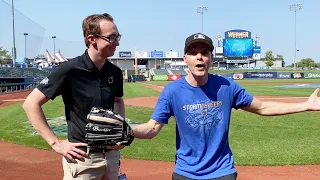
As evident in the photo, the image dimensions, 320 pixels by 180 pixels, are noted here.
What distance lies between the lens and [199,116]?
9.86ft

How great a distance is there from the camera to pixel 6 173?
6855mm

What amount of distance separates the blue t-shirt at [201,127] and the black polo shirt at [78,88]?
568 mm

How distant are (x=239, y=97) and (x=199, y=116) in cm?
44

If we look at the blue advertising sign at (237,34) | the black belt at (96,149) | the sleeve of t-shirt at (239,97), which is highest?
the blue advertising sign at (237,34)

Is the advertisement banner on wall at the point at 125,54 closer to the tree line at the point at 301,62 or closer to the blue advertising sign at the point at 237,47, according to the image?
the tree line at the point at 301,62

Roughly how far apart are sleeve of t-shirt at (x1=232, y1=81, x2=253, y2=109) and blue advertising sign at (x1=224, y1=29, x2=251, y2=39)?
250 feet

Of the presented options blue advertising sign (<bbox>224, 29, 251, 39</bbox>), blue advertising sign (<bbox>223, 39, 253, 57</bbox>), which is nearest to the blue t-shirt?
blue advertising sign (<bbox>223, 39, 253, 57</bbox>)

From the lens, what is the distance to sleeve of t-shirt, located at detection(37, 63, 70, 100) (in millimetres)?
3016

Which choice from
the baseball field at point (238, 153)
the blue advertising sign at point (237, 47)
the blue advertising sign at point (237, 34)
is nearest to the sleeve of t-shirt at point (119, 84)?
the baseball field at point (238, 153)

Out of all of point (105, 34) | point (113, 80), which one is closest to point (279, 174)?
point (113, 80)

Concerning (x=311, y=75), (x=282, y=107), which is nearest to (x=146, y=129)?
(x=282, y=107)

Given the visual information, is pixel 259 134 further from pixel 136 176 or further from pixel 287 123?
pixel 136 176

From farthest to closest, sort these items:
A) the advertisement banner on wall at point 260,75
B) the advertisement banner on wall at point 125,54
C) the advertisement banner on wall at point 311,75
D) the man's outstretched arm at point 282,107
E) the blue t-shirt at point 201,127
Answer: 1. the advertisement banner on wall at point 125,54
2. the advertisement banner on wall at point 260,75
3. the advertisement banner on wall at point 311,75
4. the man's outstretched arm at point 282,107
5. the blue t-shirt at point 201,127

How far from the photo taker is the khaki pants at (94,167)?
3151mm
